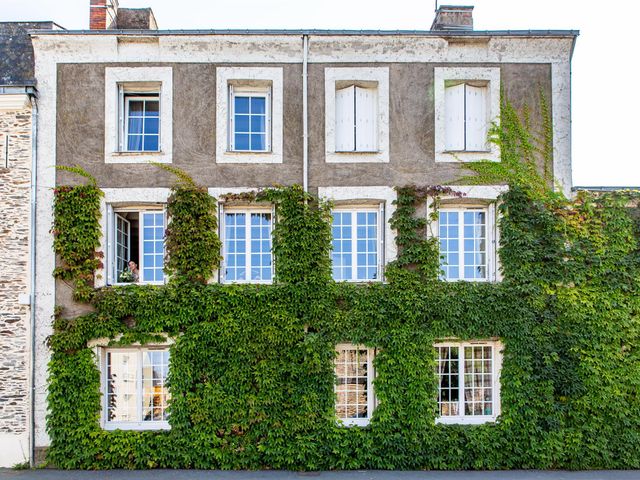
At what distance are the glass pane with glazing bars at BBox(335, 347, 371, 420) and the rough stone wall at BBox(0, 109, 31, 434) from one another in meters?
6.33

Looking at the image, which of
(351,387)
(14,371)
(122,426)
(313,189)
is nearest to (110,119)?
(313,189)

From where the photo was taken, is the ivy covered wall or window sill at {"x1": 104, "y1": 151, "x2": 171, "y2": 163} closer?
the ivy covered wall

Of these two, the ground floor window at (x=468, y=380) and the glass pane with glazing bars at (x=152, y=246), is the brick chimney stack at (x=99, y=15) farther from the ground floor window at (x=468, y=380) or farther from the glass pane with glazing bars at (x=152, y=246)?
the ground floor window at (x=468, y=380)

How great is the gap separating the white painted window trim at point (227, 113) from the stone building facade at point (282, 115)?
0.02 m

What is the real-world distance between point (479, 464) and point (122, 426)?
23.7 feet

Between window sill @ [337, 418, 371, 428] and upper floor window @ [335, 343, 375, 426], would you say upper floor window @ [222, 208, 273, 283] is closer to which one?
upper floor window @ [335, 343, 375, 426]

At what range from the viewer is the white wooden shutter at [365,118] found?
11391 millimetres

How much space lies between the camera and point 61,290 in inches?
425

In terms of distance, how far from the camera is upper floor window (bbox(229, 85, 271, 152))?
11.3 metres

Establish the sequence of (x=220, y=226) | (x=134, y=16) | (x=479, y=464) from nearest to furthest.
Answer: (x=479, y=464)
(x=220, y=226)
(x=134, y=16)

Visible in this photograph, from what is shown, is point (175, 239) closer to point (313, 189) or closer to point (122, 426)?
point (313, 189)

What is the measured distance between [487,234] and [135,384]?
8.00m

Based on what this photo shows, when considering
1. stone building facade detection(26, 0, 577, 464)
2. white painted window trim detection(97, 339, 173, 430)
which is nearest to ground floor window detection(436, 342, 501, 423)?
stone building facade detection(26, 0, 577, 464)

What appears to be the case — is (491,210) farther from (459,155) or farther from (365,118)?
(365,118)
